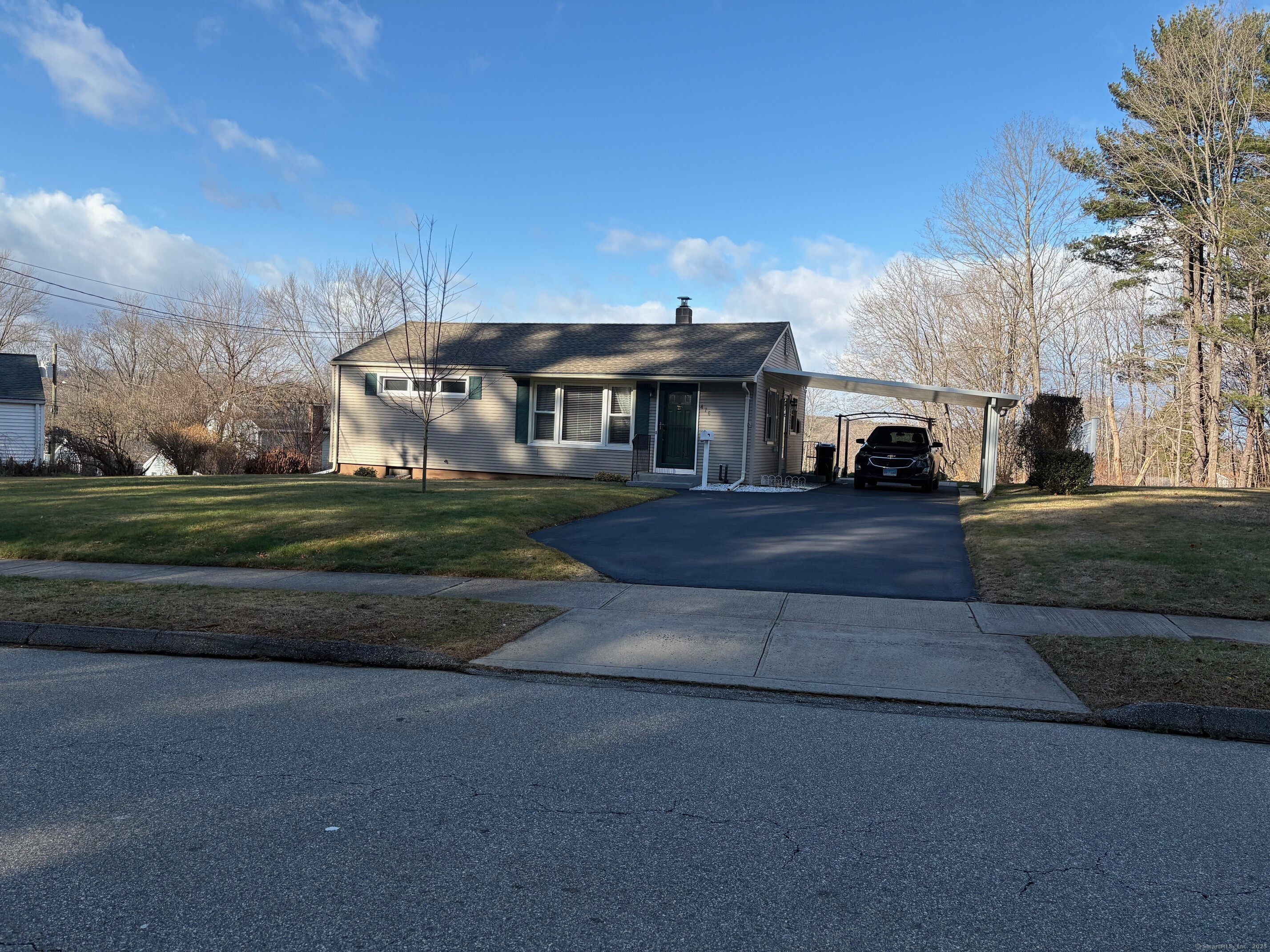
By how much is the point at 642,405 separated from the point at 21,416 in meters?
26.3

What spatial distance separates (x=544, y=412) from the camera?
23594mm

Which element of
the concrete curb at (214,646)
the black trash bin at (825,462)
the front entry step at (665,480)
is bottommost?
the concrete curb at (214,646)

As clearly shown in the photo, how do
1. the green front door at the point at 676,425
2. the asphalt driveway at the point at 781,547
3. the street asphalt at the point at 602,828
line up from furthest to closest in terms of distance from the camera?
the green front door at the point at 676,425 < the asphalt driveway at the point at 781,547 < the street asphalt at the point at 602,828

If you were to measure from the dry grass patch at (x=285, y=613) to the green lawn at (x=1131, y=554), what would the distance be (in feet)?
16.9

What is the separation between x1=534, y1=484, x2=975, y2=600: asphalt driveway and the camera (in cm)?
1011

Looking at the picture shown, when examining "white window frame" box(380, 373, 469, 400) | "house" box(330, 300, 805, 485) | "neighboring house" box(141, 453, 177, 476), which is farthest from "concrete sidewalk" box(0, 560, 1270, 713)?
"neighboring house" box(141, 453, 177, 476)

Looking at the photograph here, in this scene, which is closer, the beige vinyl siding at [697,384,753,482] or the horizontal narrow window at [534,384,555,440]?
the beige vinyl siding at [697,384,753,482]

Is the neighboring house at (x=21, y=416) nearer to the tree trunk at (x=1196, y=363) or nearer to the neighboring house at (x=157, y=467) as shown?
the neighboring house at (x=157, y=467)

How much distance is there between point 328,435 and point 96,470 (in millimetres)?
7259

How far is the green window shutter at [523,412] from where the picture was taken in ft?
76.9

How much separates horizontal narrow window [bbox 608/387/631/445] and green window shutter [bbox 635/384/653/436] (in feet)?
0.75

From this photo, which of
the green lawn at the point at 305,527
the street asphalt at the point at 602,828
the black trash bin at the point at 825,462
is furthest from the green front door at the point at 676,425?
the street asphalt at the point at 602,828

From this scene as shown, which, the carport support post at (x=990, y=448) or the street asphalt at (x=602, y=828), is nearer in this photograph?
the street asphalt at (x=602, y=828)

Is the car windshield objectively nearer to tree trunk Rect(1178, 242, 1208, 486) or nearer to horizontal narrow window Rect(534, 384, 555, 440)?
horizontal narrow window Rect(534, 384, 555, 440)
